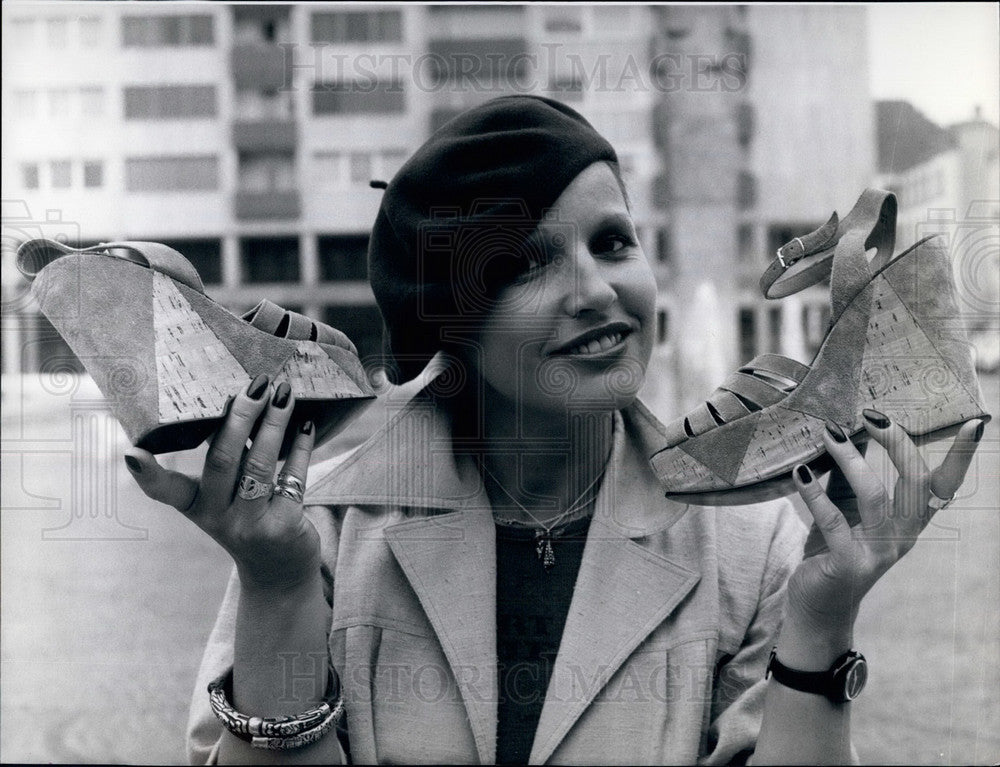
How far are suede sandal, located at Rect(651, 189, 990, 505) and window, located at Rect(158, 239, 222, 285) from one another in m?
0.91

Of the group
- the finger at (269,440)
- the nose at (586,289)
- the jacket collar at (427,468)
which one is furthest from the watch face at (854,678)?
the finger at (269,440)

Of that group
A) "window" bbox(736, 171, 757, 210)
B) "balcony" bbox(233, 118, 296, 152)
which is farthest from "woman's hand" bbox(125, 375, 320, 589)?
"window" bbox(736, 171, 757, 210)

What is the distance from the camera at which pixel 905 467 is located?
138 centimetres

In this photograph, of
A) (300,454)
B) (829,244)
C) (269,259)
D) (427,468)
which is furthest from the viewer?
(269,259)

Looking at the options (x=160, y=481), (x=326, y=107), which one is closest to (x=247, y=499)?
(x=160, y=481)

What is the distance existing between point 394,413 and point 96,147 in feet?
2.54

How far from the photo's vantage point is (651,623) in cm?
160

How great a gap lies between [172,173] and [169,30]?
0.27 m

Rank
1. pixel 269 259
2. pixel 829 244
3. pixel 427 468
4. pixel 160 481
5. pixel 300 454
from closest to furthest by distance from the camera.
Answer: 1. pixel 160 481
2. pixel 300 454
3. pixel 829 244
4. pixel 427 468
5. pixel 269 259

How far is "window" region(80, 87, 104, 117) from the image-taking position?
186 centimetres

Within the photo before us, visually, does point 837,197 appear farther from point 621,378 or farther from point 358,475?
point 358,475

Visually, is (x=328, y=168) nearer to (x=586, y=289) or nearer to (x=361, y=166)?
(x=361, y=166)

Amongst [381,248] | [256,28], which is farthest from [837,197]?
[256,28]

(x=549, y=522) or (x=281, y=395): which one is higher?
(x=281, y=395)
